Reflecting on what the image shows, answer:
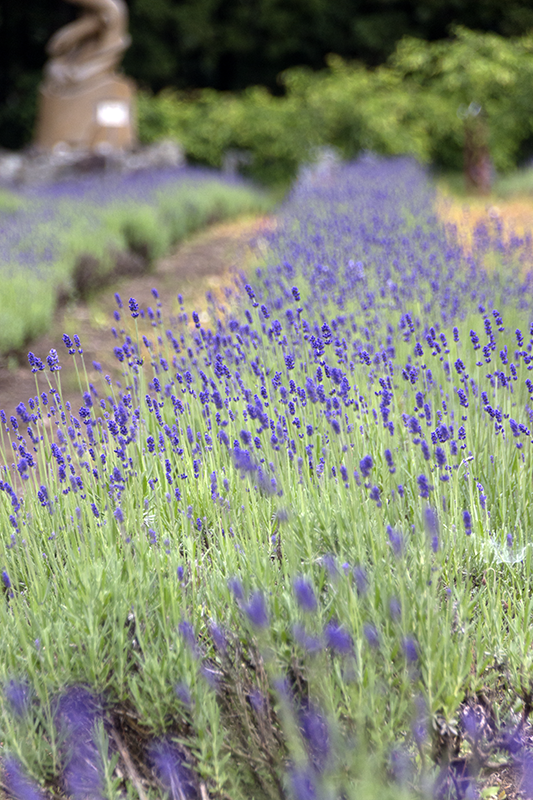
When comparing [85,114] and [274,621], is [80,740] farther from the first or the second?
[85,114]

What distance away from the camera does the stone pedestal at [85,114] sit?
13.2 metres

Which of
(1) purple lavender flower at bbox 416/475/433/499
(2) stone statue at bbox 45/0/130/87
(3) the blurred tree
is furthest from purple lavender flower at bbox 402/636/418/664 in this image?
(3) the blurred tree

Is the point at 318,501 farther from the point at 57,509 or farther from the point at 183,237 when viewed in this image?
the point at 183,237

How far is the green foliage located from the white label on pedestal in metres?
2.34

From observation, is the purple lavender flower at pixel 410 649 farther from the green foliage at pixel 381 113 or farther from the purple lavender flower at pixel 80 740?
the green foliage at pixel 381 113

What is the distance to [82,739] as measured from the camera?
Result: 59.6 inches

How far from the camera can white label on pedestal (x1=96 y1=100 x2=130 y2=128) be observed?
13383 mm

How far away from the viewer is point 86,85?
43.3 ft

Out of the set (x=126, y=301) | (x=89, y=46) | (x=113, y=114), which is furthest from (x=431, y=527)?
(x=89, y=46)

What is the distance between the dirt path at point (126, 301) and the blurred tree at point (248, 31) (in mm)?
14444

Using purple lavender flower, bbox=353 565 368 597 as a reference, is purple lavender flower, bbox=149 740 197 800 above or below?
below

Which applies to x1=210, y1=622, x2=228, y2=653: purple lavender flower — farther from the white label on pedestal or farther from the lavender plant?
the white label on pedestal

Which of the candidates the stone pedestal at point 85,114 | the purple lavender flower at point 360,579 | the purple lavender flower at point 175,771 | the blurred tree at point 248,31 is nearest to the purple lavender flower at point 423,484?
the purple lavender flower at point 360,579

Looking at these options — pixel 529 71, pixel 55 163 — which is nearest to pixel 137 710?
pixel 55 163
